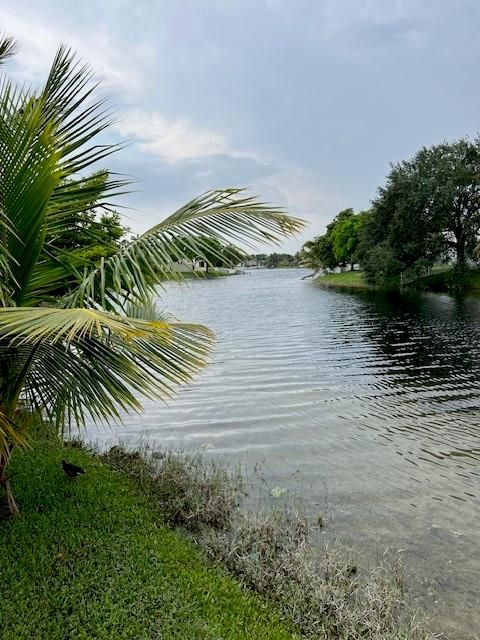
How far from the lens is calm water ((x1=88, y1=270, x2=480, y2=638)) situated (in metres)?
3.96

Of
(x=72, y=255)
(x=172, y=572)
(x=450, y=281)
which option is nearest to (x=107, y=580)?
(x=172, y=572)

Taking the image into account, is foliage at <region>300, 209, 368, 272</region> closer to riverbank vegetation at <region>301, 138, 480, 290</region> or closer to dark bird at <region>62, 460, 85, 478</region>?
riverbank vegetation at <region>301, 138, 480, 290</region>

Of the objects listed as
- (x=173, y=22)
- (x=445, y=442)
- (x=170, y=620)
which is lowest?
(x=445, y=442)

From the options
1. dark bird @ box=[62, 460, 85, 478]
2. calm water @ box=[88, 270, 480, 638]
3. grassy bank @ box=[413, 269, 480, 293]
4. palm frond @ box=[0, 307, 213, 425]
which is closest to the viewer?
palm frond @ box=[0, 307, 213, 425]

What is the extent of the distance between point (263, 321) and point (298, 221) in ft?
55.8

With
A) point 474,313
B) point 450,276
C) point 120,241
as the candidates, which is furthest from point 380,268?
point 120,241

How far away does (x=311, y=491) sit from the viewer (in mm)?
4973

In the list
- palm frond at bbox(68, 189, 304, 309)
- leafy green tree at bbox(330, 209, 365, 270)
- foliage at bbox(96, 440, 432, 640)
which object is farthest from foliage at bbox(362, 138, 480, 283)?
palm frond at bbox(68, 189, 304, 309)

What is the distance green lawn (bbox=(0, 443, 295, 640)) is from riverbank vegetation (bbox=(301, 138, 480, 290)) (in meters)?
32.5

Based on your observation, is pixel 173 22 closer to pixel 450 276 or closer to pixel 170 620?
pixel 170 620

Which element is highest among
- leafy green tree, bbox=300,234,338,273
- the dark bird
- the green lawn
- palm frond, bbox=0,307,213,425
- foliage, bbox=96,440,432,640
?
leafy green tree, bbox=300,234,338,273

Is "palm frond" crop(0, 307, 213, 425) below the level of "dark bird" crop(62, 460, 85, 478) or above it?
above

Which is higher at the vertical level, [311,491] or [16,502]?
[16,502]

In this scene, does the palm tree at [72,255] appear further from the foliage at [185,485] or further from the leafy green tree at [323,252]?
the leafy green tree at [323,252]
